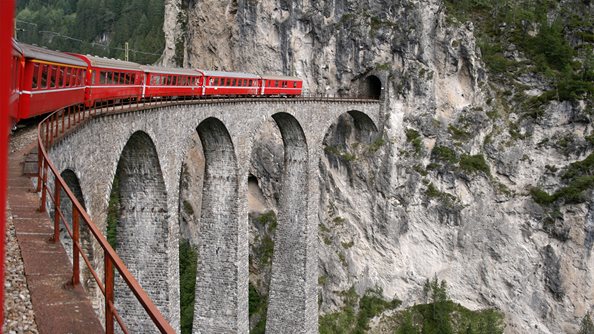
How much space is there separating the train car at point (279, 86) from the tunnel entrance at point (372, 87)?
6.09 metres

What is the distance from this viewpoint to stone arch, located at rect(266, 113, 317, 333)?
30000mm

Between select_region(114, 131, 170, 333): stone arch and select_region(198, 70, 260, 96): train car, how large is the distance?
7.68m


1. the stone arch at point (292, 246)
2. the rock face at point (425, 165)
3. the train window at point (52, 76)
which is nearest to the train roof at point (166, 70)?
the stone arch at point (292, 246)

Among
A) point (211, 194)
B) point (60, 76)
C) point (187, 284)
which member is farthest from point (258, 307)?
point (60, 76)

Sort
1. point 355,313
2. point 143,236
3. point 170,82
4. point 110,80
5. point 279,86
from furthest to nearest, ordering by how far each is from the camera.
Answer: point 355,313 → point 279,86 → point 170,82 → point 143,236 → point 110,80

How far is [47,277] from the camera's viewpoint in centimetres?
522

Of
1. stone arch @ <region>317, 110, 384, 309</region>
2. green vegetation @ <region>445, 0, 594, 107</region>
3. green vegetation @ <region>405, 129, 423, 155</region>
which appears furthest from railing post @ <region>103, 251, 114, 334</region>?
green vegetation @ <region>445, 0, 594, 107</region>


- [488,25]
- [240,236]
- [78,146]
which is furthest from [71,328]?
[488,25]

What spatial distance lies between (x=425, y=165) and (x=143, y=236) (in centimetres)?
2357

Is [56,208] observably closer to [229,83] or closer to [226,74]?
[226,74]

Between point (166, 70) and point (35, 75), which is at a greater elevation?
point (166, 70)

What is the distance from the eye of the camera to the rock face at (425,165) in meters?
36.5

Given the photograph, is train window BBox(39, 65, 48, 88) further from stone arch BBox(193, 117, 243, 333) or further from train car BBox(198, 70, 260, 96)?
train car BBox(198, 70, 260, 96)

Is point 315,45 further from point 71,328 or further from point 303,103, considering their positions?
point 71,328
